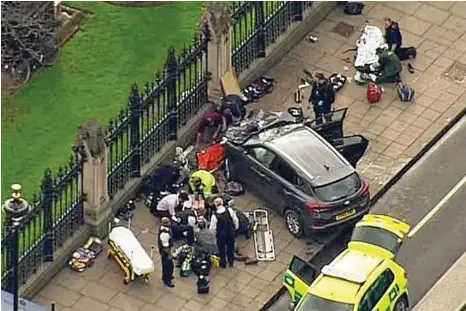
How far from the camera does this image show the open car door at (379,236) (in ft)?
142

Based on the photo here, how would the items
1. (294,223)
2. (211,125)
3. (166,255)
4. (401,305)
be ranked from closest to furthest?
(401,305) < (166,255) < (294,223) < (211,125)

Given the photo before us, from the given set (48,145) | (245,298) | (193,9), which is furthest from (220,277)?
(193,9)

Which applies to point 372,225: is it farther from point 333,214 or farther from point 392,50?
point 392,50

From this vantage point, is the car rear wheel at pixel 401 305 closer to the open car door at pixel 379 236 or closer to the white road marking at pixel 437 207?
the open car door at pixel 379 236

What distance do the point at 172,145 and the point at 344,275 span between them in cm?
768

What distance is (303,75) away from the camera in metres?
51.8

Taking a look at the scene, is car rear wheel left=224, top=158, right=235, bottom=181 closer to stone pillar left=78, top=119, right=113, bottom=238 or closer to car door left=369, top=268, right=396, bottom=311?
stone pillar left=78, top=119, right=113, bottom=238

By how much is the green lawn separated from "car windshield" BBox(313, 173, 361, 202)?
5.95 metres

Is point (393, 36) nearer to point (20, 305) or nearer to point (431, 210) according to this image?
point (431, 210)

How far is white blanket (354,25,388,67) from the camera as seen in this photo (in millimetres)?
51469

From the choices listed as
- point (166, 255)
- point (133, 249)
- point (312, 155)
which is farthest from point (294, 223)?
point (133, 249)

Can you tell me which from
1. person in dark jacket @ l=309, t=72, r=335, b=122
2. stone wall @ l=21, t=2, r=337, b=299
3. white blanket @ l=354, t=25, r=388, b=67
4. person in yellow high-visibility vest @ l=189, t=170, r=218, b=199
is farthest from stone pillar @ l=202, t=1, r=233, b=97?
person in yellow high-visibility vest @ l=189, t=170, r=218, b=199

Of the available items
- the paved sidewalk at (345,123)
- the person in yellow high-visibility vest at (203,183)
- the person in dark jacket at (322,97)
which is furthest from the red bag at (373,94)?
the person in yellow high-visibility vest at (203,183)

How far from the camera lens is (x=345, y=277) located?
42094 millimetres
